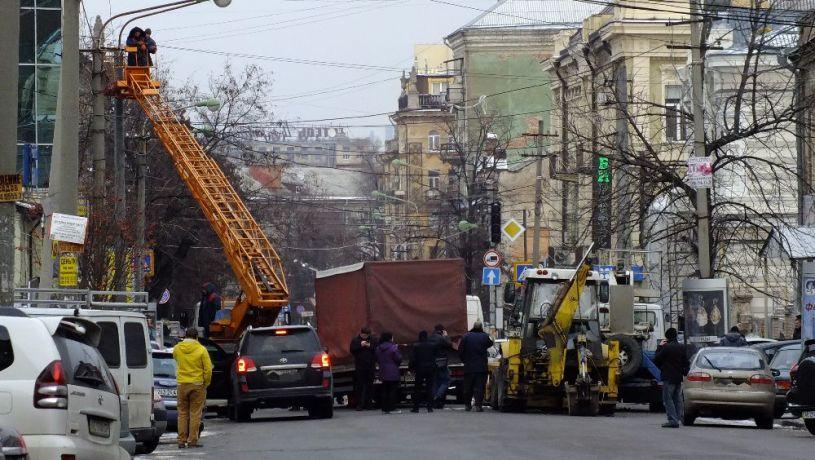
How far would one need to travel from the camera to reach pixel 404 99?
12175 cm

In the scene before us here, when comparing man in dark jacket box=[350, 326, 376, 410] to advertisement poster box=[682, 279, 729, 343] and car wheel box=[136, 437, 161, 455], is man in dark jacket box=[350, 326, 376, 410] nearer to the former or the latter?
advertisement poster box=[682, 279, 729, 343]

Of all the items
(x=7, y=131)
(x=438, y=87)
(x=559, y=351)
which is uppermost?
(x=438, y=87)

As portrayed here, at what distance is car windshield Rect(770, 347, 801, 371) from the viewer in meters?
32.8

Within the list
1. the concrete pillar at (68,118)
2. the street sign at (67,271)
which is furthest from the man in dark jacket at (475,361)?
the concrete pillar at (68,118)

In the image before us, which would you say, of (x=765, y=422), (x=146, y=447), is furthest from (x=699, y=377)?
A: (x=146, y=447)

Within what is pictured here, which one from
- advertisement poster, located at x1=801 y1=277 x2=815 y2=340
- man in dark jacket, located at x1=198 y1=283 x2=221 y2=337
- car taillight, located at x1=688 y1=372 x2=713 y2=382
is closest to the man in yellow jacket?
car taillight, located at x1=688 y1=372 x2=713 y2=382

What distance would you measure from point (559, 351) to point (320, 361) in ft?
14.7

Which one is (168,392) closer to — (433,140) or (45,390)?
(45,390)

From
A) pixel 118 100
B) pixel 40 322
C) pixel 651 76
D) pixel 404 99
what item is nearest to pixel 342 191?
pixel 404 99

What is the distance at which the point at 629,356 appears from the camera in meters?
32.3

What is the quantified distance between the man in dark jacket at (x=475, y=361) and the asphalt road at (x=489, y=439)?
69.1 inches

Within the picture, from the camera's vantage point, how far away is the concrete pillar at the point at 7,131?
56.6ft

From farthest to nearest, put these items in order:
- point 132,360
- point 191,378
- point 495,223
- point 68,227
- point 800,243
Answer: point 495,223, point 800,243, point 191,378, point 68,227, point 132,360

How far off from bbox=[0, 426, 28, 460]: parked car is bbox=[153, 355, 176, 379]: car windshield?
18222 millimetres
